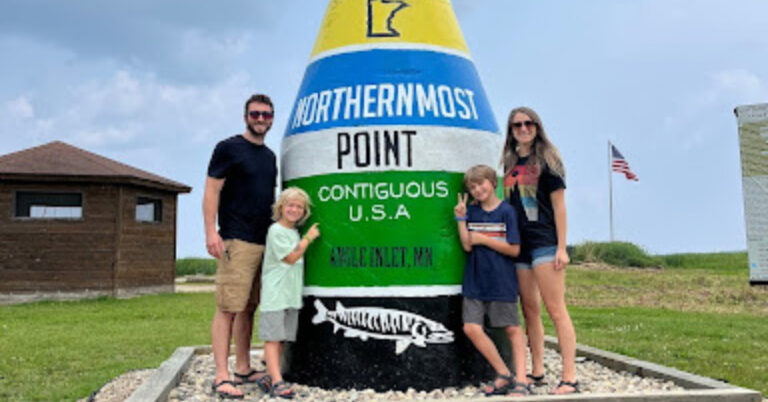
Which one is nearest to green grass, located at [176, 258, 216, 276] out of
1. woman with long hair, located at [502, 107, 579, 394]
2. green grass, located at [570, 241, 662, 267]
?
green grass, located at [570, 241, 662, 267]

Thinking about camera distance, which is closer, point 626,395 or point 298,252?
point 626,395

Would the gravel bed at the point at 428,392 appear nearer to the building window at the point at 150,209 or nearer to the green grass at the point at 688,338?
the green grass at the point at 688,338

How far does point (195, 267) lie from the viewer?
39.2 m

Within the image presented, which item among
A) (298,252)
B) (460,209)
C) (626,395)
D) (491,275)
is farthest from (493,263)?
(298,252)

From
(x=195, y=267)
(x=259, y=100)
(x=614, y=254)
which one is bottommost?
(x=195, y=267)

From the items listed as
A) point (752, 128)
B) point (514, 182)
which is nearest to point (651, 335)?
point (752, 128)

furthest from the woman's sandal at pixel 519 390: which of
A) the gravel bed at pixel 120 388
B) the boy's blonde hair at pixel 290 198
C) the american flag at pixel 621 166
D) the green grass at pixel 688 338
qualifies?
the american flag at pixel 621 166

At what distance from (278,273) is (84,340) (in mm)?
7683

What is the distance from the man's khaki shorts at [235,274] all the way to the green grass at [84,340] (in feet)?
8.99

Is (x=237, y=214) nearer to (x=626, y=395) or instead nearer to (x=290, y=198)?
(x=290, y=198)

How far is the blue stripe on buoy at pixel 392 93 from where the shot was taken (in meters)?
5.35

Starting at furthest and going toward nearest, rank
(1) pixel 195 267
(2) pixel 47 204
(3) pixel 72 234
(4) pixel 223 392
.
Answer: (1) pixel 195 267 < (2) pixel 47 204 < (3) pixel 72 234 < (4) pixel 223 392

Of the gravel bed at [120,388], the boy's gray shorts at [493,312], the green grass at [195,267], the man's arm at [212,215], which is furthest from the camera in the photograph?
the green grass at [195,267]

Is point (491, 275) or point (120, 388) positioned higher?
point (491, 275)
